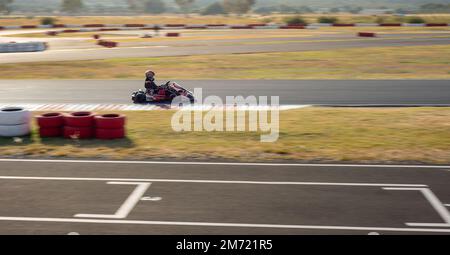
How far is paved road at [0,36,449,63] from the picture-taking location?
32938 millimetres

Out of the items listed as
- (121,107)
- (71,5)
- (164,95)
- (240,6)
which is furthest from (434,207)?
(71,5)

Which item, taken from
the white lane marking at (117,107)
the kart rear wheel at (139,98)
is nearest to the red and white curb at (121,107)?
the white lane marking at (117,107)

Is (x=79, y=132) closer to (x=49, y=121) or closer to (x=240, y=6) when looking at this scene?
(x=49, y=121)

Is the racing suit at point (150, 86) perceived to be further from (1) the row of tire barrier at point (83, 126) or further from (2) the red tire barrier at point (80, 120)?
(2) the red tire barrier at point (80, 120)

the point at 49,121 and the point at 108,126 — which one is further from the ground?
the point at 49,121

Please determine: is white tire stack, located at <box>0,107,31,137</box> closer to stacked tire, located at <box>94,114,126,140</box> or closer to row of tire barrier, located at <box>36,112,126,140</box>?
row of tire barrier, located at <box>36,112,126,140</box>

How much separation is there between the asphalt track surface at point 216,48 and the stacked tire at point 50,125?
768 inches

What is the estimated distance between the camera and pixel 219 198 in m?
8.77

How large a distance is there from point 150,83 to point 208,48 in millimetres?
19666

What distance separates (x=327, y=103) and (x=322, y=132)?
189 inches

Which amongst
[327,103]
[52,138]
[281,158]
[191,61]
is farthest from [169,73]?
[281,158]

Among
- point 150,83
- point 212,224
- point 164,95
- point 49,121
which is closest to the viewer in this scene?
point 212,224

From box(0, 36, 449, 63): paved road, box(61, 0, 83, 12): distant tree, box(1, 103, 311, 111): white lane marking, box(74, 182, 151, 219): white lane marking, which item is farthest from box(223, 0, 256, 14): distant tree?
box(74, 182, 151, 219): white lane marking
